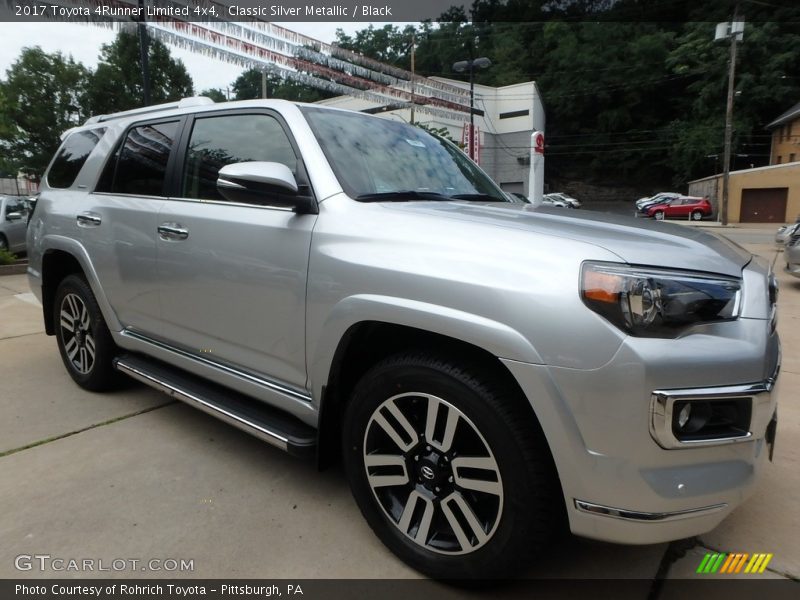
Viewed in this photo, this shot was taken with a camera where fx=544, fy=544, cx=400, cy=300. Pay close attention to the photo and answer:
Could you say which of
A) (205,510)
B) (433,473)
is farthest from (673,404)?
(205,510)

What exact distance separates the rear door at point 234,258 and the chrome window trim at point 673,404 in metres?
1.35

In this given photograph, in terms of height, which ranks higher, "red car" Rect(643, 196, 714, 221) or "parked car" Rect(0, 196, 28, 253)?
"red car" Rect(643, 196, 714, 221)

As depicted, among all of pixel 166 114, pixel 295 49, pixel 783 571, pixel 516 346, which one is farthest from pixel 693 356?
pixel 295 49

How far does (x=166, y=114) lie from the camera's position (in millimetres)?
3258

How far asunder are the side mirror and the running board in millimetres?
944

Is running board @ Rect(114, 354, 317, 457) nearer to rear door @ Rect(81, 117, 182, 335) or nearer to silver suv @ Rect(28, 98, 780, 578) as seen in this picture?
silver suv @ Rect(28, 98, 780, 578)

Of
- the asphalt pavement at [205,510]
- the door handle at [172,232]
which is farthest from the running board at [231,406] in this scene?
the door handle at [172,232]

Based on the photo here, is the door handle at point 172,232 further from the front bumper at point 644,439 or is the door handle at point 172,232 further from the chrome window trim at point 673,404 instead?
the chrome window trim at point 673,404

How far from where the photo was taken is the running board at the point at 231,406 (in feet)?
7.46

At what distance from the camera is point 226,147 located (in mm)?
2820

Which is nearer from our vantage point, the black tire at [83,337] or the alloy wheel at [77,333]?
the black tire at [83,337]

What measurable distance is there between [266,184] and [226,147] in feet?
2.57

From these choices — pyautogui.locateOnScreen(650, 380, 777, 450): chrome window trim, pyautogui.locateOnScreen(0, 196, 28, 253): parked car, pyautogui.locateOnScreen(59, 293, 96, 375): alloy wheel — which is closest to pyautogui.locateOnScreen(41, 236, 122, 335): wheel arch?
pyautogui.locateOnScreen(59, 293, 96, 375): alloy wheel

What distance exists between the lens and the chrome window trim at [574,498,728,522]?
5.10 ft
